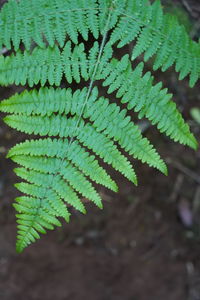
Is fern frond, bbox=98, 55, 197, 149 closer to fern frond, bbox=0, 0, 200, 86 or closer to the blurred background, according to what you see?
A: fern frond, bbox=0, 0, 200, 86

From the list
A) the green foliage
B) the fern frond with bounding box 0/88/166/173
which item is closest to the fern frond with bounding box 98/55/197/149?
the green foliage

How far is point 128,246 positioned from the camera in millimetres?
4422

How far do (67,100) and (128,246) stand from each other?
2.71 m

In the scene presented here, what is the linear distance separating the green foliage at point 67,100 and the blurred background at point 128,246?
5.95 feet

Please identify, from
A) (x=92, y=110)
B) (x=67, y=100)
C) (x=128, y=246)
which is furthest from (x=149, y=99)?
(x=128, y=246)

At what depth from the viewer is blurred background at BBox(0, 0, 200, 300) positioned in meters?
4.16

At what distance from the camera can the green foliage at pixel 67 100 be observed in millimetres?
2246

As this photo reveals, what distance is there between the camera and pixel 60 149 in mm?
2295

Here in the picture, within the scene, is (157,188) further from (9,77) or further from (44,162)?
(9,77)

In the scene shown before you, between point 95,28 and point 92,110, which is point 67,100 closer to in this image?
point 92,110

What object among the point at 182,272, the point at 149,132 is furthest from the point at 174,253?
the point at 149,132

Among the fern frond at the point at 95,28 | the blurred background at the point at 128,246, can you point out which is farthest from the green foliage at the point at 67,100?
the blurred background at the point at 128,246

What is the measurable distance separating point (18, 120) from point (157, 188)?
2549mm

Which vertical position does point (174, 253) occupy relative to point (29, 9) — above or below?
below
